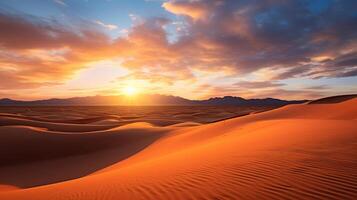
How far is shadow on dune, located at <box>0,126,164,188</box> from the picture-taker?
11602 millimetres

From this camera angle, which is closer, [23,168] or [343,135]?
[343,135]

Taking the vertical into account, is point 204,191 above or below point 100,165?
above

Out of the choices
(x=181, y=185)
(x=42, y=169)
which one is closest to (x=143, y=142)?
(x=42, y=169)

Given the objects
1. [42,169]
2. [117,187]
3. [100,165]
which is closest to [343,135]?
[117,187]

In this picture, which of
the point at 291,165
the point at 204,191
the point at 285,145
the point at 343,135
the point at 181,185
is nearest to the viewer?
the point at 204,191

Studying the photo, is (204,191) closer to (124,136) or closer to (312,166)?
(312,166)

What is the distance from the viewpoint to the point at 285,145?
6.80 m

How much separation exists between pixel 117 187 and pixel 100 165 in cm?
836

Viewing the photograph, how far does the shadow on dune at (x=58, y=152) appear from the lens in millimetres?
11602

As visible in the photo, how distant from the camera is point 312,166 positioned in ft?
15.5

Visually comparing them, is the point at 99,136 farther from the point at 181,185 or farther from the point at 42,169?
the point at 181,185

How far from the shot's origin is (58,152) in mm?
15180

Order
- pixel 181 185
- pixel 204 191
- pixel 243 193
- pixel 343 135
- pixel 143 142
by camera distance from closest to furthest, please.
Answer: pixel 243 193, pixel 204 191, pixel 181 185, pixel 343 135, pixel 143 142

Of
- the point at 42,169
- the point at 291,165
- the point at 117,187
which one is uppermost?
the point at 291,165
